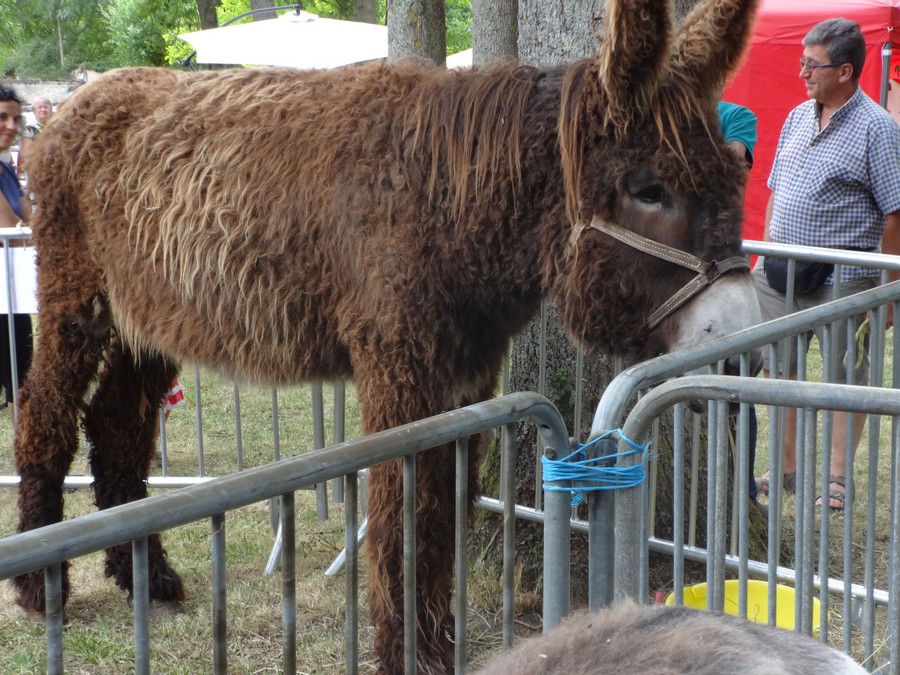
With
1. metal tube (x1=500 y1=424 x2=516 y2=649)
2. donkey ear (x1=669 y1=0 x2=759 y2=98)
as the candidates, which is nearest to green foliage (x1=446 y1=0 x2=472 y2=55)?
donkey ear (x1=669 y1=0 x2=759 y2=98)

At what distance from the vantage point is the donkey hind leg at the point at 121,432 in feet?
14.4

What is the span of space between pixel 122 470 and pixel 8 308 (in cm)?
163

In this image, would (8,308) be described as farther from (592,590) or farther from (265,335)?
(592,590)

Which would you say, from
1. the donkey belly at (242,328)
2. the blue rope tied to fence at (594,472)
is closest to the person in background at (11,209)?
the donkey belly at (242,328)

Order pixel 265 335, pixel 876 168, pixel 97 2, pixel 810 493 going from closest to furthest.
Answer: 1. pixel 810 493
2. pixel 265 335
3. pixel 876 168
4. pixel 97 2

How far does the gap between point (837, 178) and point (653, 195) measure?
254 cm

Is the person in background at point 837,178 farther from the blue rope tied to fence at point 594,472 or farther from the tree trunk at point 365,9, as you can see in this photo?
the tree trunk at point 365,9

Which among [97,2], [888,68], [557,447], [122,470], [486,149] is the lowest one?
[122,470]

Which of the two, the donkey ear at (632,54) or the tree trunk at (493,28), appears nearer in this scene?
the donkey ear at (632,54)

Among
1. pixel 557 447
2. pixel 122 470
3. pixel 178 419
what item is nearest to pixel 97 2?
Answer: pixel 178 419

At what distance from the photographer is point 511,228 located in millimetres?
3105

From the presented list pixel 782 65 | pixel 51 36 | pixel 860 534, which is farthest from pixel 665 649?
pixel 51 36

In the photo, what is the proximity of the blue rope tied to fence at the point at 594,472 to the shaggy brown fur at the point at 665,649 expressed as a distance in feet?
2.20

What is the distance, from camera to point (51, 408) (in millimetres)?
4137
